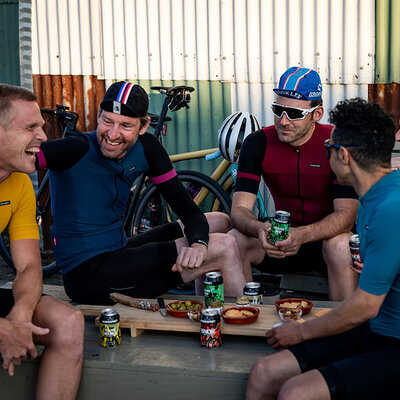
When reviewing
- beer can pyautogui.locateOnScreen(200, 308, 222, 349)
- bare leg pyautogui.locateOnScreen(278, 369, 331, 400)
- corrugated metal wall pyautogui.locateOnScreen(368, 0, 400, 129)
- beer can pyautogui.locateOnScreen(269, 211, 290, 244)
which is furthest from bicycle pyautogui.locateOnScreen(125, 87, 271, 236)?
bare leg pyautogui.locateOnScreen(278, 369, 331, 400)

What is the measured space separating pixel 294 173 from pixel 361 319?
72.2 inches

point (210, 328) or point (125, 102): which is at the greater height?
point (125, 102)

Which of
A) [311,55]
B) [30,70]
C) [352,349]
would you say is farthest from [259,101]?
[352,349]

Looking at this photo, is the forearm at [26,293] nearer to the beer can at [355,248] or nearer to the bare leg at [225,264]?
the bare leg at [225,264]

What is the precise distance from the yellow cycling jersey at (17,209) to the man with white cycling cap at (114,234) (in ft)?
1.61

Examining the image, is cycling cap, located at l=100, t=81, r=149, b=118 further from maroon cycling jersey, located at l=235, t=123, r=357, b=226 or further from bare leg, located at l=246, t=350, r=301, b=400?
bare leg, located at l=246, t=350, r=301, b=400

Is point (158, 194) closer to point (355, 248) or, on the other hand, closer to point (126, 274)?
point (126, 274)

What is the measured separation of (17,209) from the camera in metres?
3.25

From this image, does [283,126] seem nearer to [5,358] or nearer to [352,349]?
[352,349]

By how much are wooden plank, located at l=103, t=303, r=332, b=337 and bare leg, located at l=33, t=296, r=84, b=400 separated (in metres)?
0.53

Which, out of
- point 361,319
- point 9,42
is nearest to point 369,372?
point 361,319

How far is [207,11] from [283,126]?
2.45 metres

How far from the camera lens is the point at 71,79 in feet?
21.8

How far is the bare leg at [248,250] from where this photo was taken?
412 centimetres
